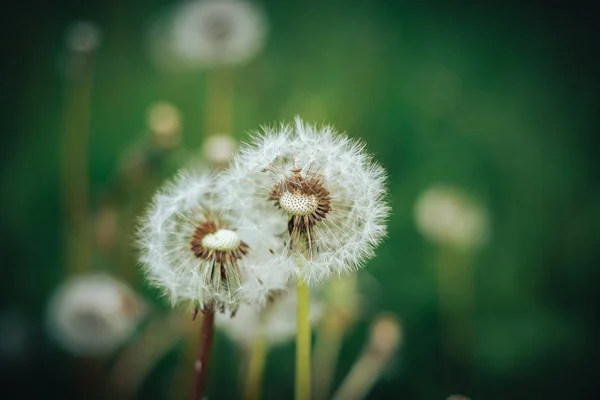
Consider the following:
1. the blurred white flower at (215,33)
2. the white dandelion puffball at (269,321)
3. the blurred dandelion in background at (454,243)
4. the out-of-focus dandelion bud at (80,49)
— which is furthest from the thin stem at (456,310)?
the out-of-focus dandelion bud at (80,49)

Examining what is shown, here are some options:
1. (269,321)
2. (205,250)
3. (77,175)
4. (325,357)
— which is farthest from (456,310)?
(77,175)

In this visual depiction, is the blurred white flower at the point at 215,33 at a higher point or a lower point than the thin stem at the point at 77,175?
higher

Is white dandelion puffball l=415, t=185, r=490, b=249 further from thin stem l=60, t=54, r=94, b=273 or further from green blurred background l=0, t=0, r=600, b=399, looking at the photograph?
thin stem l=60, t=54, r=94, b=273

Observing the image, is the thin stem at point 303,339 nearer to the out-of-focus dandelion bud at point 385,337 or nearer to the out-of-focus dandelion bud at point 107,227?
the out-of-focus dandelion bud at point 385,337

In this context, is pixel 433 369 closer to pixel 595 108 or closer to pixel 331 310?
pixel 331 310

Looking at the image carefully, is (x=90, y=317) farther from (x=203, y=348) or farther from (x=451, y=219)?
(x=451, y=219)

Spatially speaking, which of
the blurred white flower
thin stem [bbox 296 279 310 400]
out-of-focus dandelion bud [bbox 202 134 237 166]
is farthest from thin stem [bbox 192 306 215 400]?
the blurred white flower
